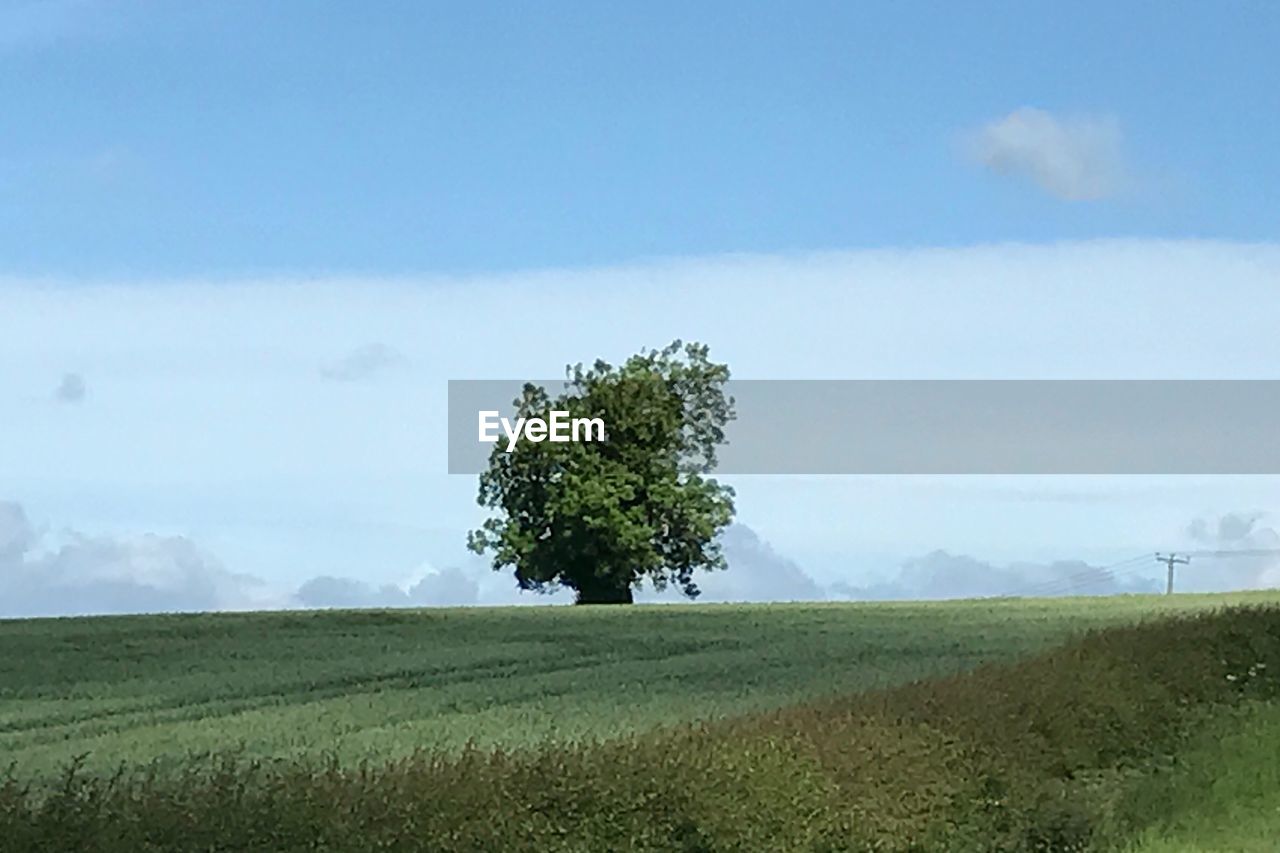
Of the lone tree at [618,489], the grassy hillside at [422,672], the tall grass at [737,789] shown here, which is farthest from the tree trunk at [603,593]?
the tall grass at [737,789]

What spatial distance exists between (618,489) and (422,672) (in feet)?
99.9

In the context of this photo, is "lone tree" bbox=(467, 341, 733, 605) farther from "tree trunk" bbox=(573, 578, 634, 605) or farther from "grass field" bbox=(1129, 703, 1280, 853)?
"grass field" bbox=(1129, 703, 1280, 853)

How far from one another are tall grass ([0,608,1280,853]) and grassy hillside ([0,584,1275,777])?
5.69ft

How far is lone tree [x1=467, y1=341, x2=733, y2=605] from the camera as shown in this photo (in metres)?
49.3

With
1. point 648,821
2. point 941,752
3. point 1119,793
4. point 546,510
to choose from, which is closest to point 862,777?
point 941,752

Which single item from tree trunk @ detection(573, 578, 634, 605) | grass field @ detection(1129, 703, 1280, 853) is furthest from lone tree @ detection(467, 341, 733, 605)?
grass field @ detection(1129, 703, 1280, 853)

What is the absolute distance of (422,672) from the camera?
18.9 m

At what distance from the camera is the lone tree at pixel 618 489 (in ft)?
162

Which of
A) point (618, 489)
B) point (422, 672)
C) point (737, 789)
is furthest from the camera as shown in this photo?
point (618, 489)

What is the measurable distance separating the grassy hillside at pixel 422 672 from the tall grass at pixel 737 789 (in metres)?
1.73

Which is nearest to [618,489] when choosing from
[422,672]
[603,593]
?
[603,593]

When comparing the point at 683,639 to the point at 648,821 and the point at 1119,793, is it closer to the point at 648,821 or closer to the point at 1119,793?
the point at 1119,793

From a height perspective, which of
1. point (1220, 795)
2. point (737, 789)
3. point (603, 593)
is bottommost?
point (1220, 795)

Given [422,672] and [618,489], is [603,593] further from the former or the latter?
[422,672]
